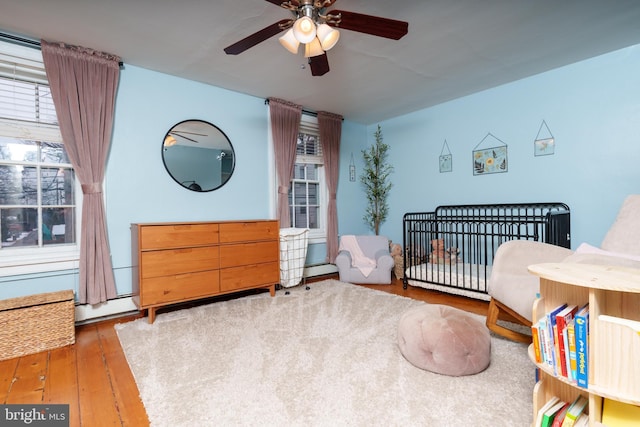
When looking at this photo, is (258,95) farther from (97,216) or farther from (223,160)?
(97,216)

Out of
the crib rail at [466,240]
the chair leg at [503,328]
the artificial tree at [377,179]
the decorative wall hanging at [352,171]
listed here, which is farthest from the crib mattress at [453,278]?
the decorative wall hanging at [352,171]

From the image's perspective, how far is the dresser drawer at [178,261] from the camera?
2545 mm

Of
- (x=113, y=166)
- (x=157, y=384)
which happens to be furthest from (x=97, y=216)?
(x=157, y=384)

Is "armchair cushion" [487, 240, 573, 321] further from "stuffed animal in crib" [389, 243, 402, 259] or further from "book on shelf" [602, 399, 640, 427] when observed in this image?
"stuffed animal in crib" [389, 243, 402, 259]

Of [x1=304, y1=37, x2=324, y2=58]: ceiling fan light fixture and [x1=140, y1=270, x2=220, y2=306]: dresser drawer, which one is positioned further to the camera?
[x1=140, y1=270, x2=220, y2=306]: dresser drawer

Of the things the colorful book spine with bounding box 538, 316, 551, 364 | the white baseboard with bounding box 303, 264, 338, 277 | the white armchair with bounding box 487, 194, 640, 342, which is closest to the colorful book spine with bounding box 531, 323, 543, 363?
the colorful book spine with bounding box 538, 316, 551, 364

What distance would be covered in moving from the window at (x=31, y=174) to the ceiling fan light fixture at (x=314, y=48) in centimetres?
229

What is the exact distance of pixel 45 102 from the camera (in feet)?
8.35

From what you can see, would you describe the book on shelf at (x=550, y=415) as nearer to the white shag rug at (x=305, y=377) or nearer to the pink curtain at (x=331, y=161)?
the white shag rug at (x=305, y=377)

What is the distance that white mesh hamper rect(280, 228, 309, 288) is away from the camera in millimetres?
3525

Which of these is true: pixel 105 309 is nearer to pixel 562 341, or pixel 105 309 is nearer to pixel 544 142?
pixel 562 341

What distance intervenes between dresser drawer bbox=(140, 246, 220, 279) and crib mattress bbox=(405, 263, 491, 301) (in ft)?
7.60

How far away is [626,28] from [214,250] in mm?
3984

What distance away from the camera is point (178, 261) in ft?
8.85
